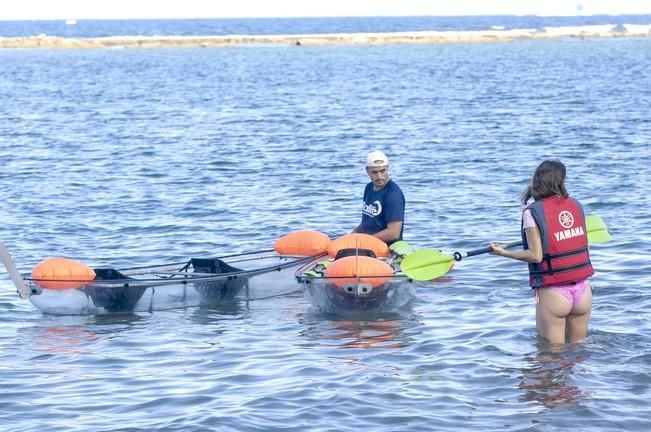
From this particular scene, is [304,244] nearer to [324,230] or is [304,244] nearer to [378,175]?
[378,175]

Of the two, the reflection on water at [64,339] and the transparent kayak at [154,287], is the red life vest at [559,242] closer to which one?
the transparent kayak at [154,287]

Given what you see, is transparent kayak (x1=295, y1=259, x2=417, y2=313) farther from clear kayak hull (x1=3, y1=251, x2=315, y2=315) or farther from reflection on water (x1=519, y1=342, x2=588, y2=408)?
reflection on water (x1=519, y1=342, x2=588, y2=408)

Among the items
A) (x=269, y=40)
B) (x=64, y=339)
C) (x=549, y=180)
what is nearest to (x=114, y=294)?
(x=64, y=339)

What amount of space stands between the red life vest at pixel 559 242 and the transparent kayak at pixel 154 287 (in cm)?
441

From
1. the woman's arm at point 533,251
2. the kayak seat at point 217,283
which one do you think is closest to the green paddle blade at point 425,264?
the woman's arm at point 533,251

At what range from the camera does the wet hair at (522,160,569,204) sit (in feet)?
31.5

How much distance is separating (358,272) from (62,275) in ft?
10.6

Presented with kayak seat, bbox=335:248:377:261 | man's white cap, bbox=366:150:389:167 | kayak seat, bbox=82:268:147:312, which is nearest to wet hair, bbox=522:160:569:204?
kayak seat, bbox=335:248:377:261

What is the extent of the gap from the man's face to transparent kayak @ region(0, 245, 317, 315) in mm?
1161

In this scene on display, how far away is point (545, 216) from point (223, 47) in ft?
307

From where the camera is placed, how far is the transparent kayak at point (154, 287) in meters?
12.8

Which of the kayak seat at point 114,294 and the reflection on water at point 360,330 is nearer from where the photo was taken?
the reflection on water at point 360,330

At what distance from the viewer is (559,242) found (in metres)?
9.75

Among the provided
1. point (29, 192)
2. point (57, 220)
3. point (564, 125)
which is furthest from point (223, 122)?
point (57, 220)
